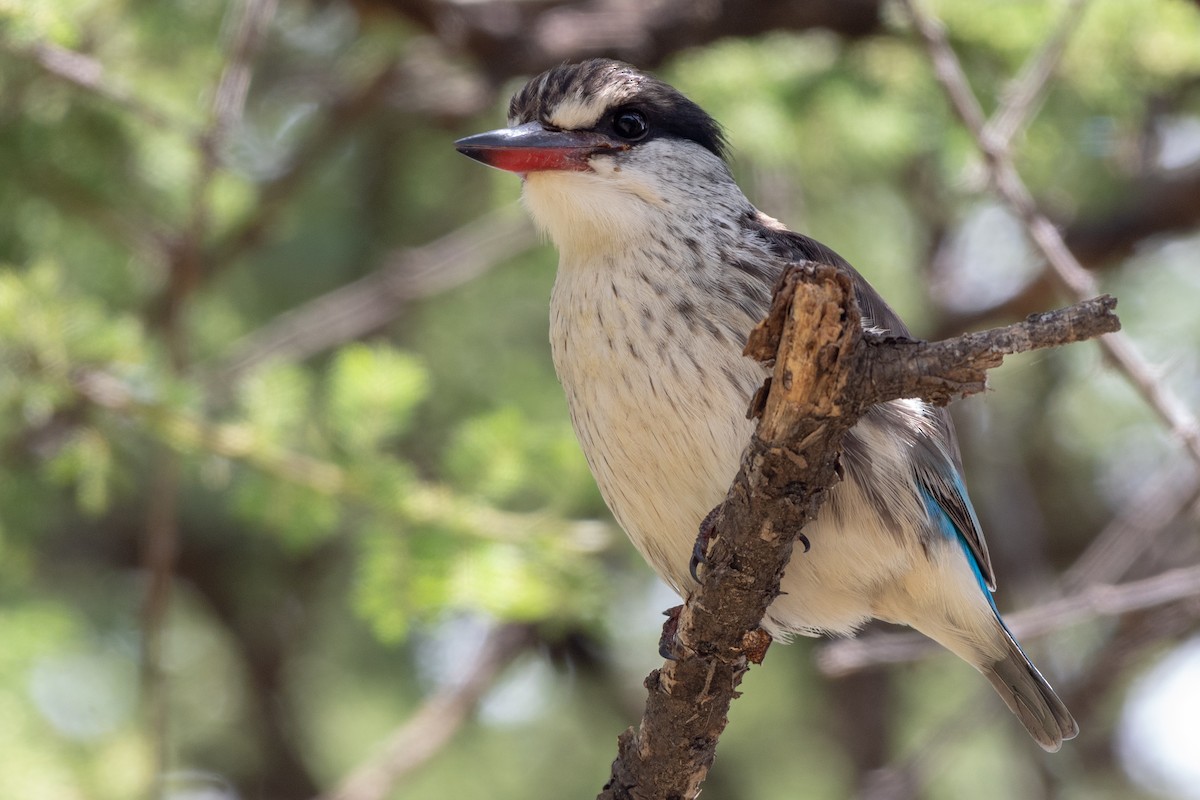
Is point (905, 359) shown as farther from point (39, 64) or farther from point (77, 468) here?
point (39, 64)

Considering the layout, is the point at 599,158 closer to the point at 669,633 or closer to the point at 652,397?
the point at 652,397

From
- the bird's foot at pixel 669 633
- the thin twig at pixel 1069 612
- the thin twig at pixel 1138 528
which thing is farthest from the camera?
the thin twig at pixel 1138 528

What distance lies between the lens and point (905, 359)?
7.69ft

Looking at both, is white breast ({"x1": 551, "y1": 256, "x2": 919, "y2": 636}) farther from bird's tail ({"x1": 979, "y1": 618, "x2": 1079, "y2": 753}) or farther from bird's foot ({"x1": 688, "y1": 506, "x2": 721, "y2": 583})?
bird's tail ({"x1": 979, "y1": 618, "x2": 1079, "y2": 753})

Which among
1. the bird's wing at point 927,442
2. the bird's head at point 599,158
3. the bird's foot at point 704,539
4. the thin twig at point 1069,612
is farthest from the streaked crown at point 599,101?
the thin twig at point 1069,612

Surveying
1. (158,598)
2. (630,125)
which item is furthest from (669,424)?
(158,598)

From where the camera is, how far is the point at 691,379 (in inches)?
119

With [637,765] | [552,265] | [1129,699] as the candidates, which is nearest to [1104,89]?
[552,265]

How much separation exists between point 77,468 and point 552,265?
2286 millimetres

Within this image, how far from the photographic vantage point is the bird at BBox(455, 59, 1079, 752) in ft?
10.1

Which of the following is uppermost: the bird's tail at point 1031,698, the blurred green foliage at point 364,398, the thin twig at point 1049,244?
the blurred green foliage at point 364,398

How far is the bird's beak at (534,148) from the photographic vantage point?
10.9 ft

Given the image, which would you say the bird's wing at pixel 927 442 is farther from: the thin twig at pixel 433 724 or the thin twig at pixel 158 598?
the thin twig at pixel 433 724

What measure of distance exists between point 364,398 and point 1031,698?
6.42 feet
